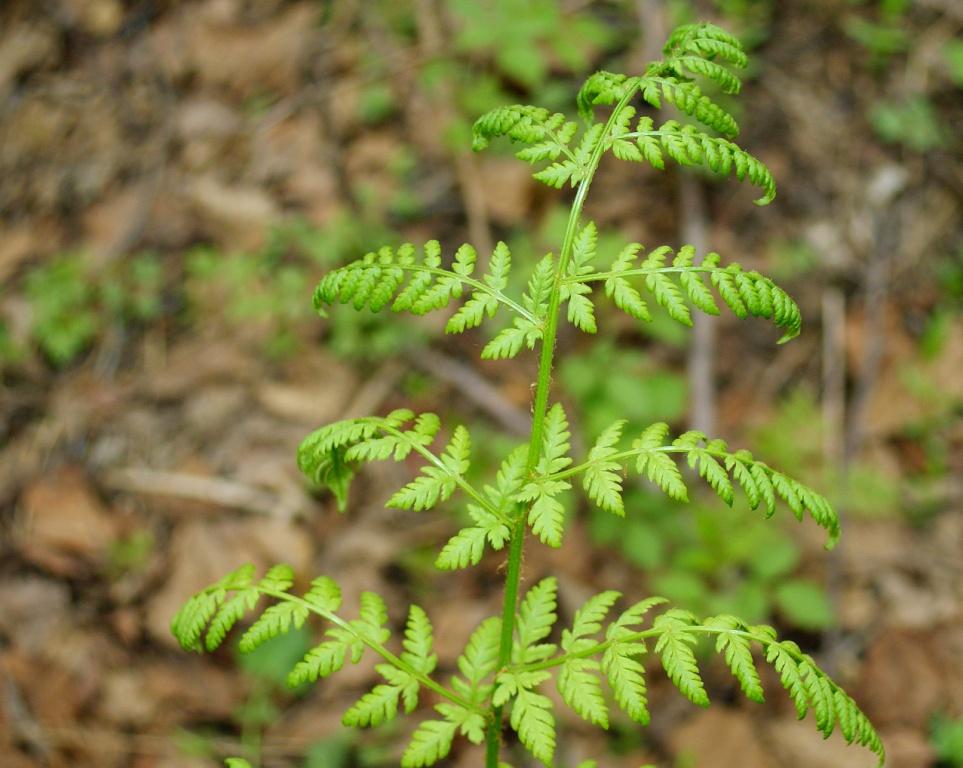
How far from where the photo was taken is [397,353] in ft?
12.7

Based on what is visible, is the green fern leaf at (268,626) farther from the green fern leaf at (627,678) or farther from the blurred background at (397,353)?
the blurred background at (397,353)

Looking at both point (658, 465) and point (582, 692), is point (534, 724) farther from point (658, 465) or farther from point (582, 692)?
point (658, 465)

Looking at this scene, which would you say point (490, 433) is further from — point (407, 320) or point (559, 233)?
point (559, 233)

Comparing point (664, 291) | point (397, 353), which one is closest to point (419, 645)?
point (664, 291)

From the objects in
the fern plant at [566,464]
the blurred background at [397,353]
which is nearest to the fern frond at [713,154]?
the fern plant at [566,464]

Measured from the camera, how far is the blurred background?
3186 mm

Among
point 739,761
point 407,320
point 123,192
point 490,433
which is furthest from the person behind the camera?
point 123,192

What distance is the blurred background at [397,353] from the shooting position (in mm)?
3186

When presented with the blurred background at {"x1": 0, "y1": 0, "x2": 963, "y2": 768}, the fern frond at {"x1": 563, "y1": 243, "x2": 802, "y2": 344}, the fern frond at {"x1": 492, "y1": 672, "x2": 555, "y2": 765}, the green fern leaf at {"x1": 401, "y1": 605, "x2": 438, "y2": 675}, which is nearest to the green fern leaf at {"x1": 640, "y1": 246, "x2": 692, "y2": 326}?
the fern frond at {"x1": 563, "y1": 243, "x2": 802, "y2": 344}

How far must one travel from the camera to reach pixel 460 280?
1.62m

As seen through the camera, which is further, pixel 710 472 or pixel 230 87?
pixel 230 87

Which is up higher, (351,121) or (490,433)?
(351,121)

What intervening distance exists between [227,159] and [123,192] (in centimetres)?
58

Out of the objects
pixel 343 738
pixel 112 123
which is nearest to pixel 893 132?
pixel 343 738
